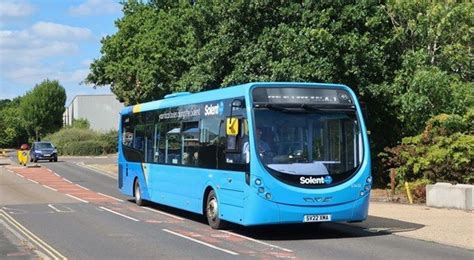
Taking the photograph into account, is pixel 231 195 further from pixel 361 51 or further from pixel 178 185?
pixel 361 51

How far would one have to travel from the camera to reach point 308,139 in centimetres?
1255

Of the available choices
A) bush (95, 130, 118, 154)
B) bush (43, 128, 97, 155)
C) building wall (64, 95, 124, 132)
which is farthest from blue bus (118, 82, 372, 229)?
building wall (64, 95, 124, 132)

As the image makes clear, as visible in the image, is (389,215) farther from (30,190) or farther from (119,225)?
(30,190)

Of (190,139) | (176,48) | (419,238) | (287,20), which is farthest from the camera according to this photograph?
(176,48)

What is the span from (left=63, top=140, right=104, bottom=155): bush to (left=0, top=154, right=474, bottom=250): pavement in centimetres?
5865

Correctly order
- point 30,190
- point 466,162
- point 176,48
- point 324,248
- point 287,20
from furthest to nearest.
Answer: point 176,48, point 30,190, point 287,20, point 466,162, point 324,248

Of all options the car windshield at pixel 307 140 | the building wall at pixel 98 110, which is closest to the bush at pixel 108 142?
the building wall at pixel 98 110

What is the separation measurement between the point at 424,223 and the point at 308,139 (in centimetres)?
383

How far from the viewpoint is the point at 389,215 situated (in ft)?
52.8

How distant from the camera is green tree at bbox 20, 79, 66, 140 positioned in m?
106

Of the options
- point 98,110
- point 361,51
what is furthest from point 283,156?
point 98,110

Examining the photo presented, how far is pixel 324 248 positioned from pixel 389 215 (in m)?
5.29

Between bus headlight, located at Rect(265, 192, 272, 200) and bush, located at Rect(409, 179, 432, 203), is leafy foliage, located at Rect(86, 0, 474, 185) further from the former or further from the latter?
bus headlight, located at Rect(265, 192, 272, 200)

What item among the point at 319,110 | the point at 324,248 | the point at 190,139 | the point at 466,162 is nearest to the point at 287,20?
the point at 466,162
